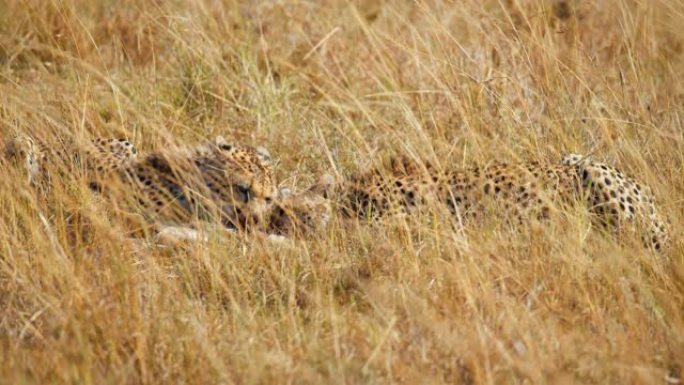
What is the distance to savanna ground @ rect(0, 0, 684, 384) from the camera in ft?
11.3


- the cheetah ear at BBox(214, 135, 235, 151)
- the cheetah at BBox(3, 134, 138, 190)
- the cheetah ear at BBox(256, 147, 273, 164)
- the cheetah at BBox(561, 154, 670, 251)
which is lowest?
the cheetah at BBox(561, 154, 670, 251)

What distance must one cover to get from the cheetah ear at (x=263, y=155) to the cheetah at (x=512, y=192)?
0.43 m

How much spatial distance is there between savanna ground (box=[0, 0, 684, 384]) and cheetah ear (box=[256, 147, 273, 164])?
0.47 feet

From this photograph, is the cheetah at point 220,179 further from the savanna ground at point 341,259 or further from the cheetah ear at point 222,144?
the savanna ground at point 341,259

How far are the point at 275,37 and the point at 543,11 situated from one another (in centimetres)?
214

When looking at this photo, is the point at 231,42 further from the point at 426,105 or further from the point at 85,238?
the point at 85,238

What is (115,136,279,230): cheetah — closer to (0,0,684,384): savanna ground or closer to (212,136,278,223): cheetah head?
(212,136,278,223): cheetah head

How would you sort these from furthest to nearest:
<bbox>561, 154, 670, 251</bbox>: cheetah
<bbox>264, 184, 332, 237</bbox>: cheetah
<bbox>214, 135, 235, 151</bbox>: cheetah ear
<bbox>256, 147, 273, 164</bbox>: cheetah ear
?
<bbox>256, 147, 273, 164</bbox>: cheetah ear
<bbox>214, 135, 235, 151</bbox>: cheetah ear
<bbox>264, 184, 332, 237</bbox>: cheetah
<bbox>561, 154, 670, 251</bbox>: cheetah

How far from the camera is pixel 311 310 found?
3.94 m

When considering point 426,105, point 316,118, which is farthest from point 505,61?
point 316,118

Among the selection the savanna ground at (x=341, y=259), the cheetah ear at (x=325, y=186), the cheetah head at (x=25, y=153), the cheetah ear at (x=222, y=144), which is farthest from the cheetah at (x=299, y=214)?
the cheetah head at (x=25, y=153)

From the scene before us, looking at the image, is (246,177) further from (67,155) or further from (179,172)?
(67,155)

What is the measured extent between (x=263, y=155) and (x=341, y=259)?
1.44 meters

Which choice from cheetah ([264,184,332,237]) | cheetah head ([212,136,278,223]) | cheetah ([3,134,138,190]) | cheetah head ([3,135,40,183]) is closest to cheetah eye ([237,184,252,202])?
cheetah head ([212,136,278,223])
